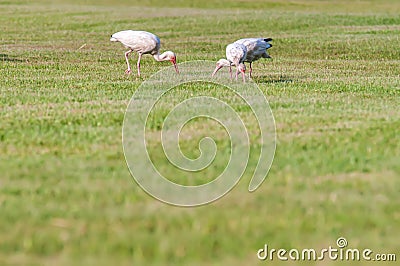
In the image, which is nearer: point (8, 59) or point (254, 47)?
point (254, 47)

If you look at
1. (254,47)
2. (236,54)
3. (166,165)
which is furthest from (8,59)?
(166,165)

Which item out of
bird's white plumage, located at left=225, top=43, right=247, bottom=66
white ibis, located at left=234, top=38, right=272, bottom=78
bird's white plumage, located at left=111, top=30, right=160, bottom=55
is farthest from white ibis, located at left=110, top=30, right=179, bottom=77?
bird's white plumage, located at left=225, top=43, right=247, bottom=66

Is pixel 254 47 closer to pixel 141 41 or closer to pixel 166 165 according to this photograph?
pixel 141 41

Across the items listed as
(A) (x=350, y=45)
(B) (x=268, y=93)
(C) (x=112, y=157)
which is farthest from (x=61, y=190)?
(A) (x=350, y=45)

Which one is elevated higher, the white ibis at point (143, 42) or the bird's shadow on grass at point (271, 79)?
the white ibis at point (143, 42)

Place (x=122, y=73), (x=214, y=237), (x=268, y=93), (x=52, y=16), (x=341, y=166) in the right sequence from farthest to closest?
(x=52, y=16) < (x=122, y=73) < (x=268, y=93) < (x=341, y=166) < (x=214, y=237)

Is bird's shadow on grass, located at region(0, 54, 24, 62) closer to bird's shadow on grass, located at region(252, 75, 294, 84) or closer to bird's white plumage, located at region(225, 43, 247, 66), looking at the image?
bird's shadow on grass, located at region(252, 75, 294, 84)

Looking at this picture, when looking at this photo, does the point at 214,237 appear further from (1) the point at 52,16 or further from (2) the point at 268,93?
(1) the point at 52,16

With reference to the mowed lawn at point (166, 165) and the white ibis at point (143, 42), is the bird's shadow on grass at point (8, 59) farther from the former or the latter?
the white ibis at point (143, 42)

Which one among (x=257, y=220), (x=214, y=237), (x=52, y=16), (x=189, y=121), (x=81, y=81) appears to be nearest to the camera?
(x=214, y=237)

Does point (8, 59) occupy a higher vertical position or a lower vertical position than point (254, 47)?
lower

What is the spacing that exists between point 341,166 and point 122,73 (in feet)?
43.4

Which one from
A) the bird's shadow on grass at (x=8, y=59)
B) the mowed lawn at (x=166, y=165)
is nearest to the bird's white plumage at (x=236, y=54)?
the mowed lawn at (x=166, y=165)

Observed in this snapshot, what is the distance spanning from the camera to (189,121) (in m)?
12.8
